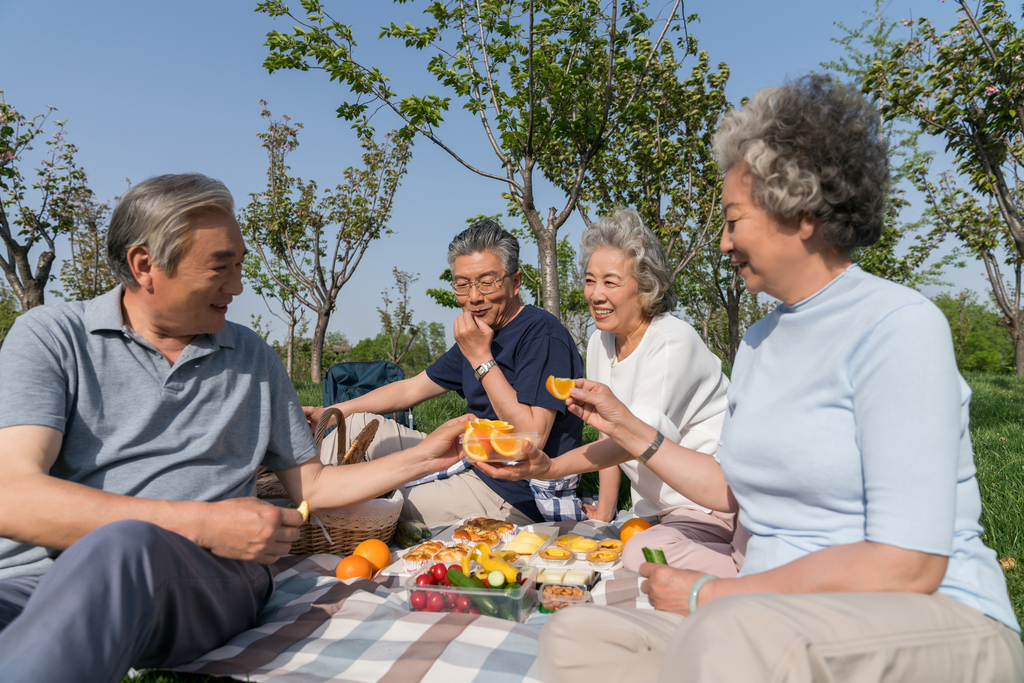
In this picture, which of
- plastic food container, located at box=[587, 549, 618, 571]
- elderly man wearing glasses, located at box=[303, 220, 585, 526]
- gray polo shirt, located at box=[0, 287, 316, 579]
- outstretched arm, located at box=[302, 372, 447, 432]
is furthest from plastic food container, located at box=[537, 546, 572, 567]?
outstretched arm, located at box=[302, 372, 447, 432]

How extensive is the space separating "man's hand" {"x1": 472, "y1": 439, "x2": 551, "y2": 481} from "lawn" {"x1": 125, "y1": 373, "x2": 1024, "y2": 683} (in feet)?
4.93

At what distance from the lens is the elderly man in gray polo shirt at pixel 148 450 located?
72.4 inches

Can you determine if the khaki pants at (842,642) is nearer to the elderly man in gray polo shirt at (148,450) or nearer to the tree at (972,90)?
the elderly man in gray polo shirt at (148,450)

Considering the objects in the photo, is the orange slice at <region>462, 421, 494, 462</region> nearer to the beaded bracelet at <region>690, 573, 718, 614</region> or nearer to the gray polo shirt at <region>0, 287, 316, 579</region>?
the gray polo shirt at <region>0, 287, 316, 579</region>

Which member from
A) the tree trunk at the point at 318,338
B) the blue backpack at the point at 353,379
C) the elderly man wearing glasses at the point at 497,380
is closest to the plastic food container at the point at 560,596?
the elderly man wearing glasses at the point at 497,380

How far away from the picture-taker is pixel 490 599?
2867 millimetres

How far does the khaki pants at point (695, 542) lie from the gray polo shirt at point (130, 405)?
73.4 inches

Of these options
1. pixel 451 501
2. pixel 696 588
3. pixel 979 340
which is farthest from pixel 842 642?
pixel 979 340

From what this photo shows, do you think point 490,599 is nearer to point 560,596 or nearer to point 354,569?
point 560,596

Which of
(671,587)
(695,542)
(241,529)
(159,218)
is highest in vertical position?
(159,218)

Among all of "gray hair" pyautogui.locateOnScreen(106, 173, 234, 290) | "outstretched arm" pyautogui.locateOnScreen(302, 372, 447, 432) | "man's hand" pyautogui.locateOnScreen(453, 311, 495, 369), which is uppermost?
"gray hair" pyautogui.locateOnScreen(106, 173, 234, 290)

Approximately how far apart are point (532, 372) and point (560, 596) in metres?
1.44

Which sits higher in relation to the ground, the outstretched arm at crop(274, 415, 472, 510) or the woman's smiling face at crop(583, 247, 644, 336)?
the woman's smiling face at crop(583, 247, 644, 336)

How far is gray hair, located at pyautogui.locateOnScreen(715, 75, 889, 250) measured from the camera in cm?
178
